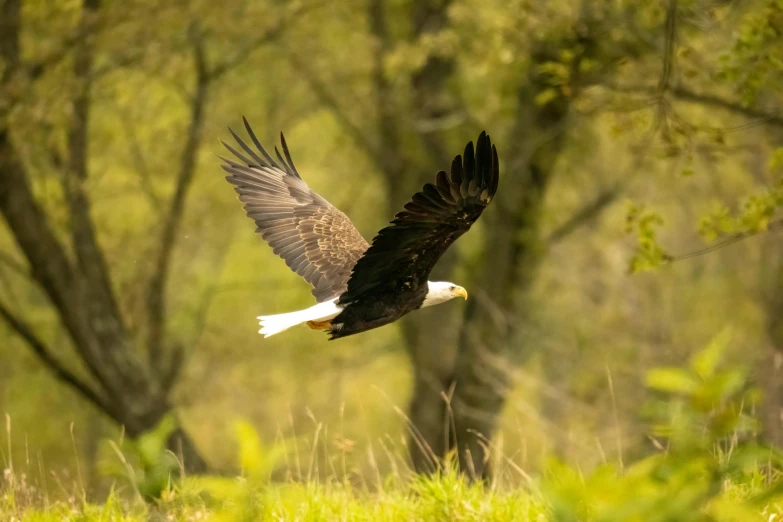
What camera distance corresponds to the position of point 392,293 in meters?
6.58

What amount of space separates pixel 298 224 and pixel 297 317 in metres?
1.45

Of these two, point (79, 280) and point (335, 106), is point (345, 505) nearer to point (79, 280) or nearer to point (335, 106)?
point (79, 280)

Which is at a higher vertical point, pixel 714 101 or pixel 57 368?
pixel 714 101

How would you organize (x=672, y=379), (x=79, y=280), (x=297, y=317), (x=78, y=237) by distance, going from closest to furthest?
(x=672, y=379) < (x=297, y=317) < (x=79, y=280) < (x=78, y=237)

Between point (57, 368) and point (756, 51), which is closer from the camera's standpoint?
point (756, 51)

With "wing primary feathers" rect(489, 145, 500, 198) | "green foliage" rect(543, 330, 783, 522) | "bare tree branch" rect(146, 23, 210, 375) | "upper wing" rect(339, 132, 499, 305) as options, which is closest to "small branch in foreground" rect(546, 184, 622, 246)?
"bare tree branch" rect(146, 23, 210, 375)

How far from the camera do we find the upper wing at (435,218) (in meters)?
5.64

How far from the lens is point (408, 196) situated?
48.1 feet

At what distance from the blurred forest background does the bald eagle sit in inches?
28.0

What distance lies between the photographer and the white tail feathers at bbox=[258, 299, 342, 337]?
634 centimetres

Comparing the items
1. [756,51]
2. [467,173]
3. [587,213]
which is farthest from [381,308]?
[587,213]

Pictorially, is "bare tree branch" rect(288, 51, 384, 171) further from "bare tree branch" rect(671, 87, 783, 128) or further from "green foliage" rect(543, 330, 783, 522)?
"green foliage" rect(543, 330, 783, 522)

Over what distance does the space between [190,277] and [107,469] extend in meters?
17.1

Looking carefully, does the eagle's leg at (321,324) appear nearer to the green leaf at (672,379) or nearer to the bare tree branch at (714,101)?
the bare tree branch at (714,101)
